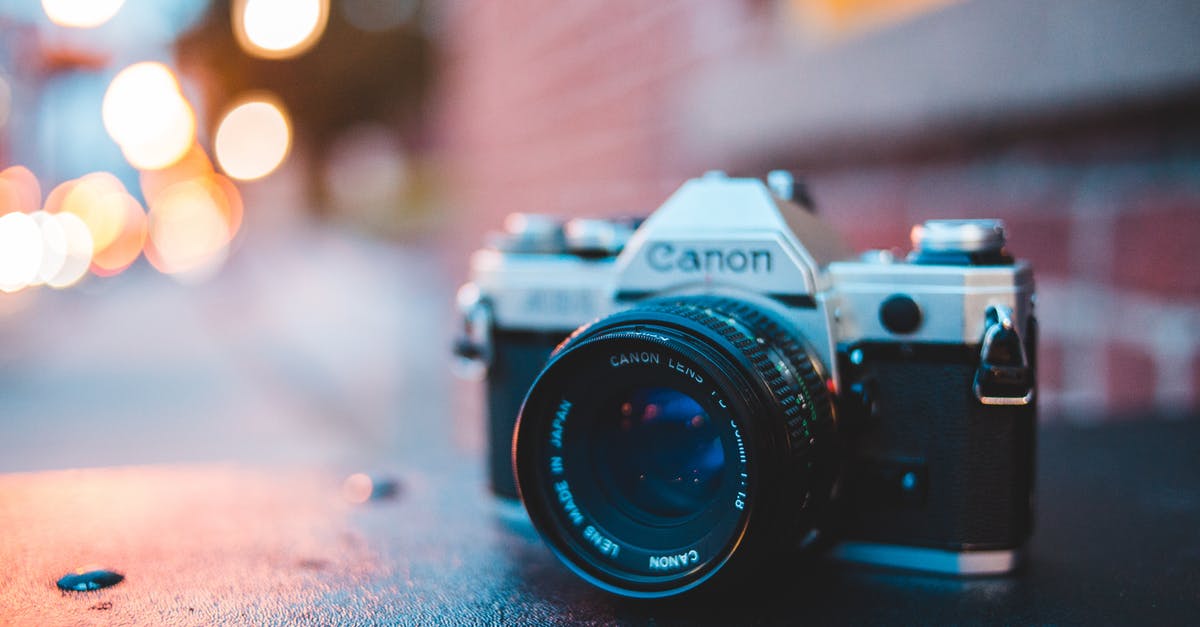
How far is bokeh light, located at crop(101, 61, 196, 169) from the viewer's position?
4.19 m

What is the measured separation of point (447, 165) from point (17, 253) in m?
3.43

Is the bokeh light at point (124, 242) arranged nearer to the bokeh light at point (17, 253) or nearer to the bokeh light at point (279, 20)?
the bokeh light at point (17, 253)

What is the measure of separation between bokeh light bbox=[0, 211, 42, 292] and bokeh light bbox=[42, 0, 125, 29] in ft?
9.69

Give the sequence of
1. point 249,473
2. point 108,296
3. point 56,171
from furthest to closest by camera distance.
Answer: point 108,296, point 56,171, point 249,473

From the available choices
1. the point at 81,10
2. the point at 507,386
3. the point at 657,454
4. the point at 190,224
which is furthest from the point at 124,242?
the point at 657,454

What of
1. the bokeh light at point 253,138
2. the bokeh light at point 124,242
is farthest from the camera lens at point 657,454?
the bokeh light at point 124,242

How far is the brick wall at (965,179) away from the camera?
126 cm

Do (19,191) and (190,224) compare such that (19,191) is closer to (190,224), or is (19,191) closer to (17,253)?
(17,253)

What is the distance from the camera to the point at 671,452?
738mm

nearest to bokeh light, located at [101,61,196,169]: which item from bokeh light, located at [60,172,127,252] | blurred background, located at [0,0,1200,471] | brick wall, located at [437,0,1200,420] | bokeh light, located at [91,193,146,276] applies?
blurred background, located at [0,0,1200,471]

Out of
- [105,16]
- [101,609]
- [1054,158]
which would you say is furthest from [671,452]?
[105,16]

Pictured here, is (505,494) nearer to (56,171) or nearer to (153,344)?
(153,344)

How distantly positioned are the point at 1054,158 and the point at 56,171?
696 cm

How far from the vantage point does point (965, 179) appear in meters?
1.49
